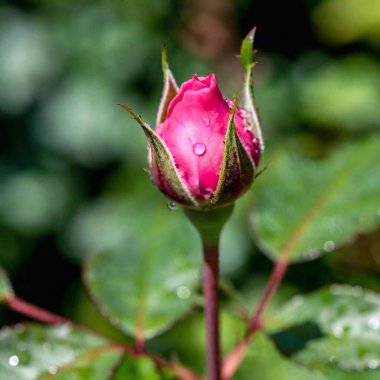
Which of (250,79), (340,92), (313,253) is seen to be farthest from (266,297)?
(340,92)

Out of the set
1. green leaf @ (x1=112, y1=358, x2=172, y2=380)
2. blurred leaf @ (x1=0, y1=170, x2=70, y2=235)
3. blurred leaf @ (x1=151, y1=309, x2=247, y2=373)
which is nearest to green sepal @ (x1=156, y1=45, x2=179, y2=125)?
green leaf @ (x1=112, y1=358, x2=172, y2=380)

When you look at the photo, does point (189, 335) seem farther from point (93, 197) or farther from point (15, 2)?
point (15, 2)

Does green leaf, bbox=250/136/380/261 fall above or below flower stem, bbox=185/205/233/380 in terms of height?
below

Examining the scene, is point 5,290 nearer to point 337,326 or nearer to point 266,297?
point 266,297

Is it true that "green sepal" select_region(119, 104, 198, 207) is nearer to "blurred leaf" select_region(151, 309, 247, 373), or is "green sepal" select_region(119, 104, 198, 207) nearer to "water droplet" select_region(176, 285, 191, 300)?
"water droplet" select_region(176, 285, 191, 300)

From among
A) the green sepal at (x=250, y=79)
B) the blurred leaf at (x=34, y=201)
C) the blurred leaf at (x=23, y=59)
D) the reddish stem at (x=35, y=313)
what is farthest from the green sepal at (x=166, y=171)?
the blurred leaf at (x=23, y=59)

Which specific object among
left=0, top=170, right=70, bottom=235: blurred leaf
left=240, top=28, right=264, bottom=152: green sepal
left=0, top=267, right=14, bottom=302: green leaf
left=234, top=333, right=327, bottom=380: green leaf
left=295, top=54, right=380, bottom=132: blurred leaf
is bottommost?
left=0, top=170, right=70, bottom=235: blurred leaf

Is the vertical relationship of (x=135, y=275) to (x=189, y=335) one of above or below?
above

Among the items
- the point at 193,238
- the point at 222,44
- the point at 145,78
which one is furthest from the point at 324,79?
the point at 193,238
